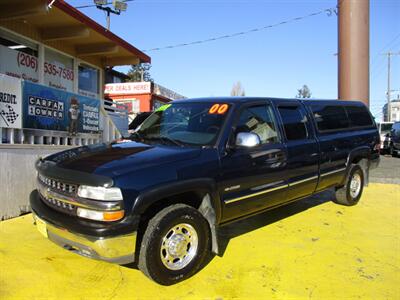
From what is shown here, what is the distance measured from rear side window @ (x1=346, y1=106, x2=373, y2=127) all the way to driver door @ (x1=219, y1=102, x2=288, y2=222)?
2.60m

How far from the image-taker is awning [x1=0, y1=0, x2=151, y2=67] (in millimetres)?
8227

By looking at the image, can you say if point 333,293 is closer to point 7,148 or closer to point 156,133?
point 156,133

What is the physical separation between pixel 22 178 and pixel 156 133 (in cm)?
275

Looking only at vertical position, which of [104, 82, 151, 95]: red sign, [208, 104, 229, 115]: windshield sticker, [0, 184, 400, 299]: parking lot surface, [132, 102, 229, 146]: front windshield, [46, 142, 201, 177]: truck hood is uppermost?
[104, 82, 151, 95]: red sign

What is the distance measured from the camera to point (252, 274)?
3.81 m

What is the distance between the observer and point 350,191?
22.0ft

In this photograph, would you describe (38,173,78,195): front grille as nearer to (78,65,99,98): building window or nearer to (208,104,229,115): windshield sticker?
(208,104,229,115): windshield sticker

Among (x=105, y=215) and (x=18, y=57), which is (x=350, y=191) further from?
(x=18, y=57)

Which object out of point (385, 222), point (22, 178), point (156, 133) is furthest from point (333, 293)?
point (22, 178)

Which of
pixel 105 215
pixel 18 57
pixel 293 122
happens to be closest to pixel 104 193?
pixel 105 215

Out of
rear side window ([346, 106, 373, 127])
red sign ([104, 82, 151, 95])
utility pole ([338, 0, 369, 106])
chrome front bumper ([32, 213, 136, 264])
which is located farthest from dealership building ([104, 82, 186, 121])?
chrome front bumper ([32, 213, 136, 264])

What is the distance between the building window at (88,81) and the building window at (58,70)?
49cm

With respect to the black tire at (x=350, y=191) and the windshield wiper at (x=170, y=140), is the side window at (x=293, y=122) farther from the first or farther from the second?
the black tire at (x=350, y=191)

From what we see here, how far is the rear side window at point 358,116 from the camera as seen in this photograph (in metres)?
6.66
